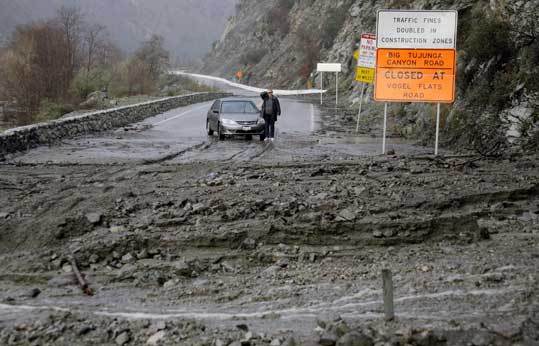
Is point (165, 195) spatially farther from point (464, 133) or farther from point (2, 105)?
point (2, 105)

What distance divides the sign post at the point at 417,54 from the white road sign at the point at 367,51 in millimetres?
9176

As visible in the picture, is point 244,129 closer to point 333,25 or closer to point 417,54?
point 417,54

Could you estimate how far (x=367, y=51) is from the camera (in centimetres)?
2461

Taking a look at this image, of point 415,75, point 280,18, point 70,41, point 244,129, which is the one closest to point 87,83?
point 70,41

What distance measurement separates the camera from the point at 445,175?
37.9ft

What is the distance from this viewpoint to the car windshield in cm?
2250

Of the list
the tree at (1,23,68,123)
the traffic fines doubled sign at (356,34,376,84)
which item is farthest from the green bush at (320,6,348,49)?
the traffic fines doubled sign at (356,34,376,84)

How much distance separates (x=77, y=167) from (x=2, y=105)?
1032 inches

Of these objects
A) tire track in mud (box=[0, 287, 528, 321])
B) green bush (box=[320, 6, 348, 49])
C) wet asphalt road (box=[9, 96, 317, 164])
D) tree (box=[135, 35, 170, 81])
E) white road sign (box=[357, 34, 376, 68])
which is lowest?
tire track in mud (box=[0, 287, 528, 321])

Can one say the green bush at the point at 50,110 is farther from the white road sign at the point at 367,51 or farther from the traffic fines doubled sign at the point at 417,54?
the traffic fines doubled sign at the point at 417,54

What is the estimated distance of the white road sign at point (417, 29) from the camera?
14898mm

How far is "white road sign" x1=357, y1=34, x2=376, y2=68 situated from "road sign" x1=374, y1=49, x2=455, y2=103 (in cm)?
916

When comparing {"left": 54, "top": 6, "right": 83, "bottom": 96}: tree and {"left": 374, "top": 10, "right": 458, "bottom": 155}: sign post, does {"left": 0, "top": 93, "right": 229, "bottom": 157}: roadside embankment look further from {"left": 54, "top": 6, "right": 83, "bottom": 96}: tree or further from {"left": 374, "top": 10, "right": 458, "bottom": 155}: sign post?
{"left": 374, "top": 10, "right": 458, "bottom": 155}: sign post

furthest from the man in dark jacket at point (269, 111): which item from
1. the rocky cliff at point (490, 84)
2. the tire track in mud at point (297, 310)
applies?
the tire track in mud at point (297, 310)
